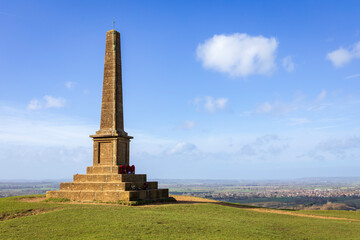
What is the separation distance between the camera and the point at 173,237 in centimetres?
1052

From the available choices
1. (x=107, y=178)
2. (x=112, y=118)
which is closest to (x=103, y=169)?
(x=107, y=178)

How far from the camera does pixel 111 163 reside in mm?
21953

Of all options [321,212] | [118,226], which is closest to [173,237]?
[118,226]

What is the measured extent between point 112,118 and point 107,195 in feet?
18.3

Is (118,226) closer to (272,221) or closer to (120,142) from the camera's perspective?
(272,221)

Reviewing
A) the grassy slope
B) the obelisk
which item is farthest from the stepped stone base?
the grassy slope

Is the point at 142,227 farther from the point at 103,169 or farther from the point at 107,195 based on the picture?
the point at 103,169

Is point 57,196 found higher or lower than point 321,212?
higher

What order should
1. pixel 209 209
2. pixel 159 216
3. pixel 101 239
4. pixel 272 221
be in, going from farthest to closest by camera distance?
1. pixel 209 209
2. pixel 272 221
3. pixel 159 216
4. pixel 101 239

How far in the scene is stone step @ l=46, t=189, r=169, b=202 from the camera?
19219mm

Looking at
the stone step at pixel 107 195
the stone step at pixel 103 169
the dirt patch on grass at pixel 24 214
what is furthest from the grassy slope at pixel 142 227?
the stone step at pixel 103 169

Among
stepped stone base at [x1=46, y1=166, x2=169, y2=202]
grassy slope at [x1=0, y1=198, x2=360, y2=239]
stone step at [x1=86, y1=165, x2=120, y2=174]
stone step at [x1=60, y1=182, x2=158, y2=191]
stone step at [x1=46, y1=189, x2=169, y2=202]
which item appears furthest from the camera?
stone step at [x1=86, y1=165, x2=120, y2=174]

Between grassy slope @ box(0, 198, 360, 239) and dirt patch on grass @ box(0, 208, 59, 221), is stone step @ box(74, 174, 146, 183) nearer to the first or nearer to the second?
grassy slope @ box(0, 198, 360, 239)

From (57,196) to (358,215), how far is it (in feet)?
64.7
